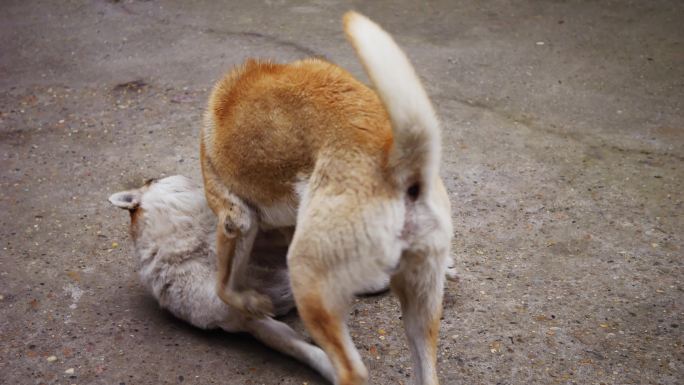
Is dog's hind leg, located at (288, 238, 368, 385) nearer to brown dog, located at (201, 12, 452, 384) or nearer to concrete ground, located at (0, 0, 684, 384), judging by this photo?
brown dog, located at (201, 12, 452, 384)

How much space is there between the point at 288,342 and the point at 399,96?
4.50 ft

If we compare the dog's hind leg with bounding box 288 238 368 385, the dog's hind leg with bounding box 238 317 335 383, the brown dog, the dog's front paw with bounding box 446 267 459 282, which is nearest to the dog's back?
the brown dog

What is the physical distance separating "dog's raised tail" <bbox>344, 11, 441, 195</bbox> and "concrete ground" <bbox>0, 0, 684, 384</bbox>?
3.64 feet

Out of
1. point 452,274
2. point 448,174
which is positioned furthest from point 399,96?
point 448,174

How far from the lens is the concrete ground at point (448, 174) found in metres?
3.27

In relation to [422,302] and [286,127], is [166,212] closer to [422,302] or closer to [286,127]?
[286,127]

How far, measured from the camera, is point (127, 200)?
365 centimetres

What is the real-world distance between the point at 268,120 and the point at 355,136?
40cm

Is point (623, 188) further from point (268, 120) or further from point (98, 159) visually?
point (98, 159)

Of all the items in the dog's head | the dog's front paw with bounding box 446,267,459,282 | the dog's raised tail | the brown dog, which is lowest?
the dog's front paw with bounding box 446,267,459,282

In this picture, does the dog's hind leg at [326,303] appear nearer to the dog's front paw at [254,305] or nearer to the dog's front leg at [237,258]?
the dog's front leg at [237,258]

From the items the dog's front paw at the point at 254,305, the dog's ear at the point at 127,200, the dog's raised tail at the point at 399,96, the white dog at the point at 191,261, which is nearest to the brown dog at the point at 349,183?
the dog's raised tail at the point at 399,96

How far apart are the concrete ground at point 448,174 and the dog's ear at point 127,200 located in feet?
1.44

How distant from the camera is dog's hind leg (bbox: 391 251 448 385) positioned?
8.47 ft
